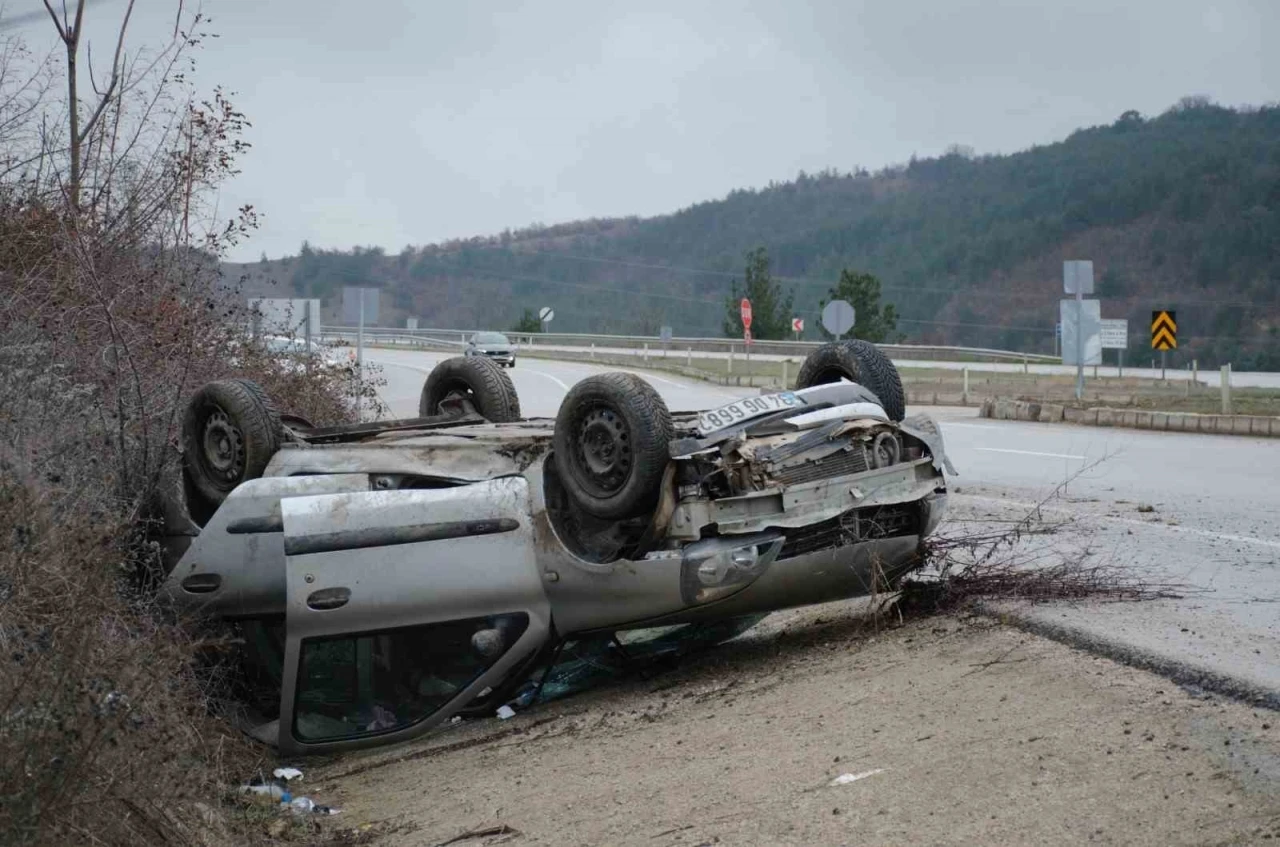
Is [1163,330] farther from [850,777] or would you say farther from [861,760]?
[850,777]

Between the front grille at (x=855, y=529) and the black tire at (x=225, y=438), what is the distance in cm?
272

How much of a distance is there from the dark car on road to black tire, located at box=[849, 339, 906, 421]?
38.4m

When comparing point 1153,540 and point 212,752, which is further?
point 1153,540

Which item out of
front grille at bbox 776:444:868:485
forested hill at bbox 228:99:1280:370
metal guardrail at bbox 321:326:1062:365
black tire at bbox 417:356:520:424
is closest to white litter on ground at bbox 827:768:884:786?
front grille at bbox 776:444:868:485

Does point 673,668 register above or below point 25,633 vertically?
below

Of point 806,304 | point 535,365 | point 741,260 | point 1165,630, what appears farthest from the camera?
point 741,260

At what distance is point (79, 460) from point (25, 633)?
2.70 meters

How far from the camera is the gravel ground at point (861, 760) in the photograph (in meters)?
4.13

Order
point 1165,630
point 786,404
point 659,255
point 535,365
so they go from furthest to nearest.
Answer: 1. point 659,255
2. point 535,365
3. point 786,404
4. point 1165,630

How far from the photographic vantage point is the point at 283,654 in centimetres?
664

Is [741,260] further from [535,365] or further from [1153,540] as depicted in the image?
[1153,540]

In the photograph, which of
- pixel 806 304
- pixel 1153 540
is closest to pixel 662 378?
pixel 1153 540

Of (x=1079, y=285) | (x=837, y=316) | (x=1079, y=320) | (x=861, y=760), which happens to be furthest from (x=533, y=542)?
(x=837, y=316)

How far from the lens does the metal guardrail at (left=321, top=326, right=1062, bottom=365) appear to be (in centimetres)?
4872
